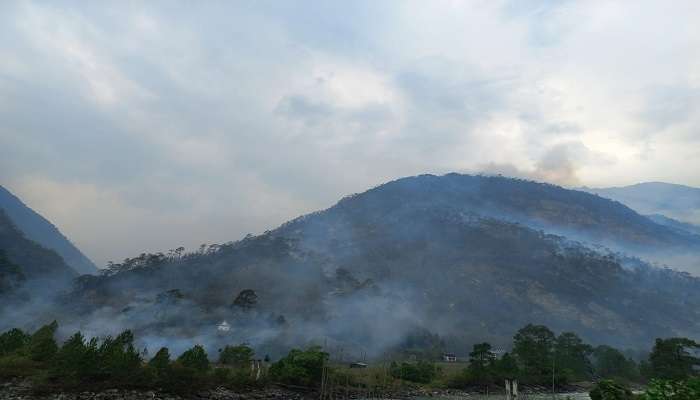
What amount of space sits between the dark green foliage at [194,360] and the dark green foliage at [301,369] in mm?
11267

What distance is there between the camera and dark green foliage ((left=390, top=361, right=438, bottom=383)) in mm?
81500

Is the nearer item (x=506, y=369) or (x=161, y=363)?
(x=161, y=363)

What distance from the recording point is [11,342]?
5872cm

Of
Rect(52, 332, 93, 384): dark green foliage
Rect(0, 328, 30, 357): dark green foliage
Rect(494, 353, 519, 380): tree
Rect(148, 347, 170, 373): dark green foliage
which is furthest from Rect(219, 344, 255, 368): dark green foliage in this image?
Rect(494, 353, 519, 380): tree

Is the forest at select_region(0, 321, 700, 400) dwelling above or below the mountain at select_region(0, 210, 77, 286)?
below

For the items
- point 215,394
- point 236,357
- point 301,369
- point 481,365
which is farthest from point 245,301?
point 215,394

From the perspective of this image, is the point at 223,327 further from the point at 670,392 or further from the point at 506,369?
the point at 670,392

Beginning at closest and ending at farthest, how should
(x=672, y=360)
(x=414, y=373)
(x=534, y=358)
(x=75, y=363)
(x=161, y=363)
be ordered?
1. (x=75, y=363)
2. (x=161, y=363)
3. (x=672, y=360)
4. (x=414, y=373)
5. (x=534, y=358)

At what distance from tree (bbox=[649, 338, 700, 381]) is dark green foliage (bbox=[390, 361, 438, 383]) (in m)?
37.7

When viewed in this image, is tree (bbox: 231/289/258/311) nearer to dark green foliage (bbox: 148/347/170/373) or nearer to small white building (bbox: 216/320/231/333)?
small white building (bbox: 216/320/231/333)

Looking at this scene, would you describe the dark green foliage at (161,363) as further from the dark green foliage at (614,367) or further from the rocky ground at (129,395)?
the dark green foliage at (614,367)

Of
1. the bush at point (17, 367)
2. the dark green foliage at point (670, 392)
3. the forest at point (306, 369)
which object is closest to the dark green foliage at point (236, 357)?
the forest at point (306, 369)

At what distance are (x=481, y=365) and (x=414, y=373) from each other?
1196 centimetres

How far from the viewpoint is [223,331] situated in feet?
405
